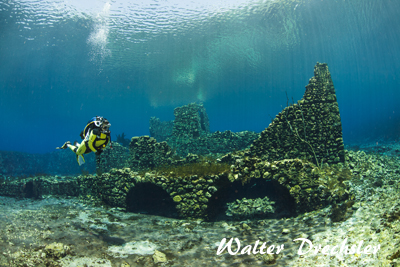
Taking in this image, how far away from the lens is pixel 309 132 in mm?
10414

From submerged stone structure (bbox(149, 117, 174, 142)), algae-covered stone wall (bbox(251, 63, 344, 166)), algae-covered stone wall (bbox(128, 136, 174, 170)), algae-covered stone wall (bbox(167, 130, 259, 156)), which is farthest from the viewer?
submerged stone structure (bbox(149, 117, 174, 142))

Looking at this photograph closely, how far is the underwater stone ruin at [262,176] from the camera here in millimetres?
8148

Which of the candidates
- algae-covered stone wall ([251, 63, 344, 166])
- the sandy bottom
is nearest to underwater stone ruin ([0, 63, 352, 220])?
algae-covered stone wall ([251, 63, 344, 166])

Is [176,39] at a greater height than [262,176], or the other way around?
[176,39]

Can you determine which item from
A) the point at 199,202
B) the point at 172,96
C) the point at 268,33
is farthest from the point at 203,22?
the point at 172,96

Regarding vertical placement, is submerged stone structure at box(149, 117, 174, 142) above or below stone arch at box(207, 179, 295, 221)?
above

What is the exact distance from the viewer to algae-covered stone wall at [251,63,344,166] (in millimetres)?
10297

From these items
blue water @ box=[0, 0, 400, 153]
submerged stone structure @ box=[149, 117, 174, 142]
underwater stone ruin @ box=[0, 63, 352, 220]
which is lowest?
underwater stone ruin @ box=[0, 63, 352, 220]

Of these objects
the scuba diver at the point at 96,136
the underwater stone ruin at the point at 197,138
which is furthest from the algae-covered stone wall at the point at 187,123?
the scuba diver at the point at 96,136

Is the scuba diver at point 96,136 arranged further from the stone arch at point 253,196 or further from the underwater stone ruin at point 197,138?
the underwater stone ruin at point 197,138

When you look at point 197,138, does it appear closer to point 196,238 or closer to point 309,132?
point 309,132

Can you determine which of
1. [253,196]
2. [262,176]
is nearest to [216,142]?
[253,196]

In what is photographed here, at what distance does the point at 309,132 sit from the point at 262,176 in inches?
159

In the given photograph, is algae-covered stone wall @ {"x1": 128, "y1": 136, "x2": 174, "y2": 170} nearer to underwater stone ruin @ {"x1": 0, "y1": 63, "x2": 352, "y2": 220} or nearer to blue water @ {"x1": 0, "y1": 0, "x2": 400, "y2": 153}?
underwater stone ruin @ {"x1": 0, "y1": 63, "x2": 352, "y2": 220}
